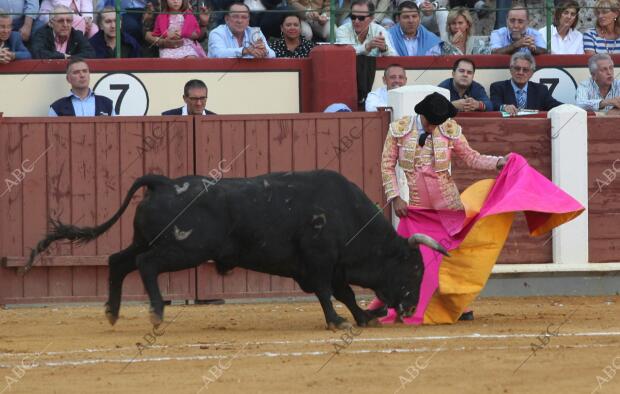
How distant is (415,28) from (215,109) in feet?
Result: 6.44

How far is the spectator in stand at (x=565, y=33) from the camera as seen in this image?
12.6m

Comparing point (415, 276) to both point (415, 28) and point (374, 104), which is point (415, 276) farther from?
point (415, 28)

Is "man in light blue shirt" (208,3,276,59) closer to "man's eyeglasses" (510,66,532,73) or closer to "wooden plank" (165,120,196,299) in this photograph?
"wooden plank" (165,120,196,299)

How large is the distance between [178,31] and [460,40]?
8.37 feet

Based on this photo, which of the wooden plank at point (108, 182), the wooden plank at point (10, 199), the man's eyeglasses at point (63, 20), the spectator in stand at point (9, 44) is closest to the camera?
the wooden plank at point (10, 199)

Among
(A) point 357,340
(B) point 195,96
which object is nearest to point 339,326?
(A) point 357,340

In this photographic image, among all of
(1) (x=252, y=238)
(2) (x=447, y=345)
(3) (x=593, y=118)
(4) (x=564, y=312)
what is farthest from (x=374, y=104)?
(2) (x=447, y=345)

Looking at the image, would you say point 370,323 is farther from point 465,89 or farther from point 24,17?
point 24,17

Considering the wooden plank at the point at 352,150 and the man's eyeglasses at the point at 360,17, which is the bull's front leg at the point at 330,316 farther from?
the man's eyeglasses at the point at 360,17

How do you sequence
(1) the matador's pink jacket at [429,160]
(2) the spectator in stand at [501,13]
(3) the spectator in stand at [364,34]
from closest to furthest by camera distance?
1. (1) the matador's pink jacket at [429,160]
2. (3) the spectator in stand at [364,34]
3. (2) the spectator in stand at [501,13]

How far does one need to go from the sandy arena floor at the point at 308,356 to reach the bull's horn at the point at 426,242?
49 centimetres

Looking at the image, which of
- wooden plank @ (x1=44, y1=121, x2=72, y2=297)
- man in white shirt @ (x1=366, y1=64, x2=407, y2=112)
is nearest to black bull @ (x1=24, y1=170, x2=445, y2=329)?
wooden plank @ (x1=44, y1=121, x2=72, y2=297)

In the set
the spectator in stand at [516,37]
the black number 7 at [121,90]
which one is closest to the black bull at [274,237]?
the black number 7 at [121,90]

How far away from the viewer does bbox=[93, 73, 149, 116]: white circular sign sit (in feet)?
38.0
